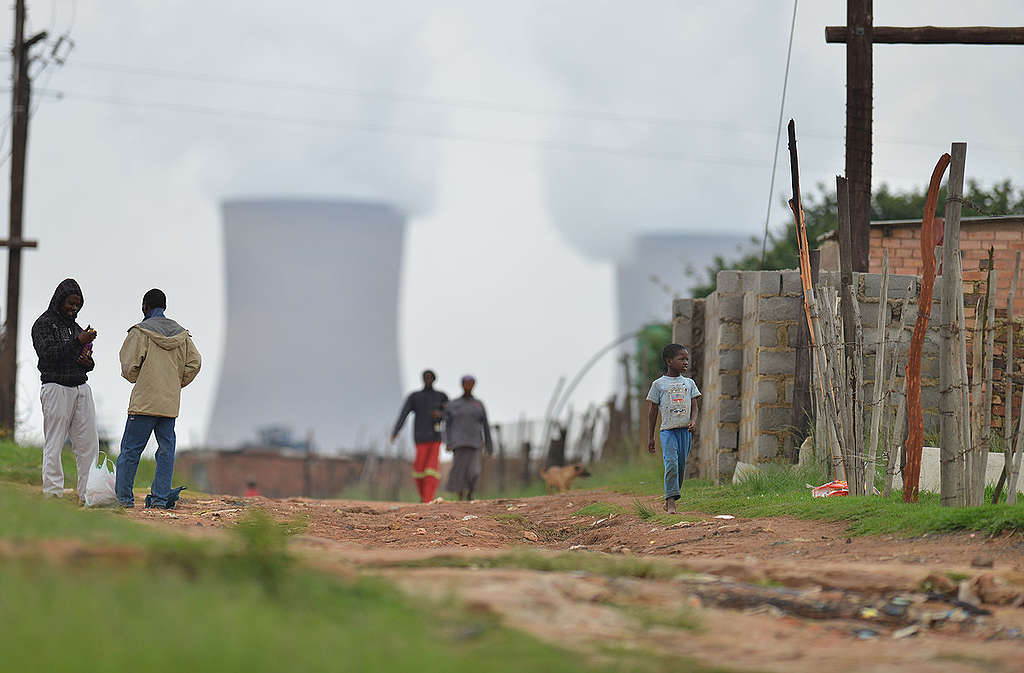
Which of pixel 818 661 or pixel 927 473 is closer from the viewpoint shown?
pixel 818 661

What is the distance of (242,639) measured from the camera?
3480 millimetres

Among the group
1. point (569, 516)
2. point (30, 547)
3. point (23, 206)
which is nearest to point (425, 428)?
point (569, 516)

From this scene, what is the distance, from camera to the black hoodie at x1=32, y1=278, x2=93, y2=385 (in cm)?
945

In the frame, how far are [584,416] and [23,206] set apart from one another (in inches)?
385

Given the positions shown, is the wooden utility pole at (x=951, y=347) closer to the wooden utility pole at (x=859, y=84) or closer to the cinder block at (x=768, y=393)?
the cinder block at (x=768, y=393)

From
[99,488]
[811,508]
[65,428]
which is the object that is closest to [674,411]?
[811,508]

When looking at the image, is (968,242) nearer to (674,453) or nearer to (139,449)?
(674,453)

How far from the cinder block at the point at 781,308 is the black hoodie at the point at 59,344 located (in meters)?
6.45

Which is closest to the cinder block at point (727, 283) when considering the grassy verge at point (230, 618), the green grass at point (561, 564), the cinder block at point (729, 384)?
the cinder block at point (729, 384)

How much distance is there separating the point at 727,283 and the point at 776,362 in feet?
4.16

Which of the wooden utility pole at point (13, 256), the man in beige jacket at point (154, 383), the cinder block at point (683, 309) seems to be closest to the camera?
the man in beige jacket at point (154, 383)

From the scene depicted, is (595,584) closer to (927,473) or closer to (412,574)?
(412,574)

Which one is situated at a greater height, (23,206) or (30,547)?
(23,206)

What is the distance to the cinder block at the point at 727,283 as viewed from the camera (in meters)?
13.6
